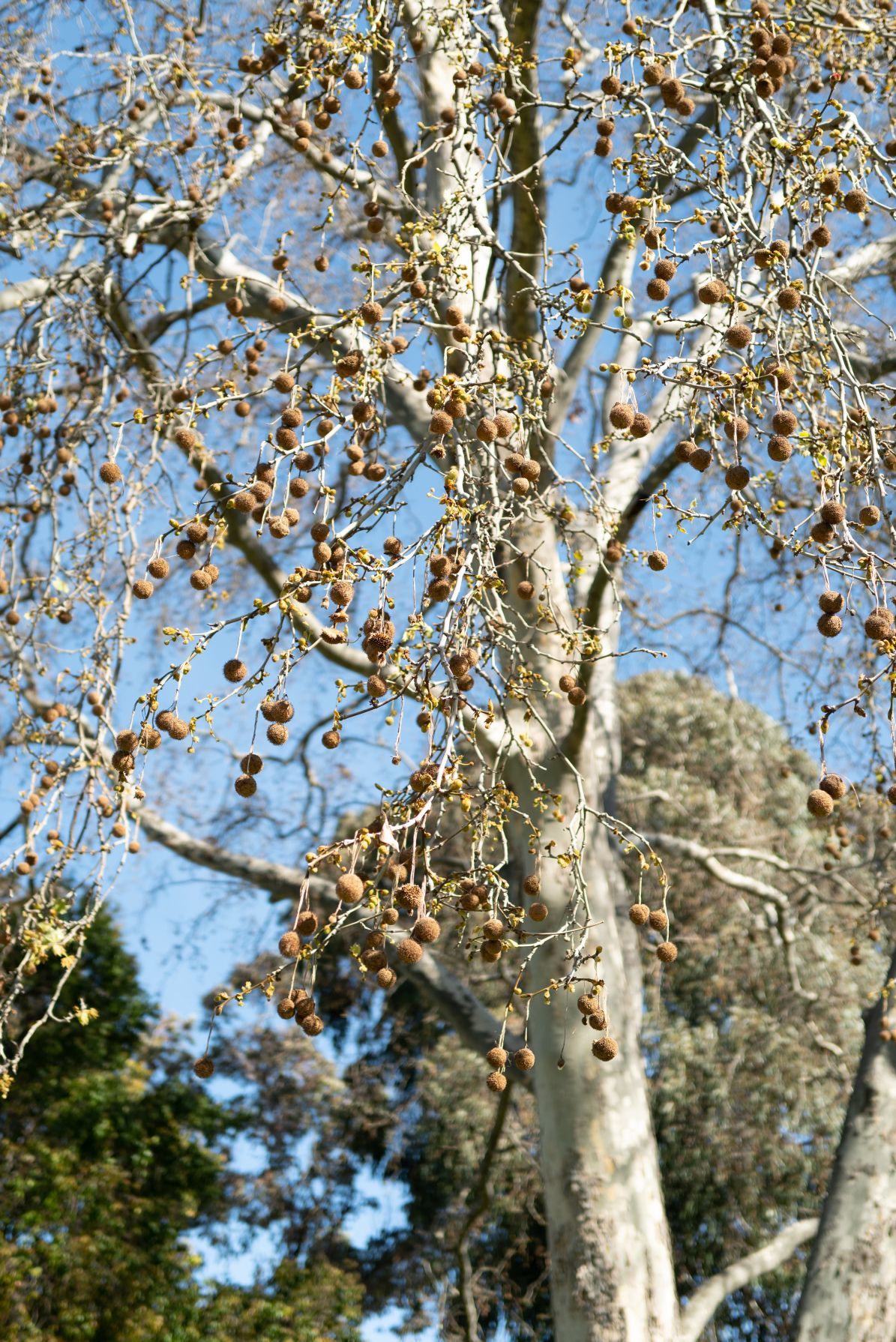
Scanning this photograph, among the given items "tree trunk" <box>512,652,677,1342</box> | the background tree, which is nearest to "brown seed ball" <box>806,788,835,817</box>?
the background tree

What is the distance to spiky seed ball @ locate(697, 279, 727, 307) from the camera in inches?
75.5

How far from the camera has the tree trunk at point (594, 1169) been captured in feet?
12.6

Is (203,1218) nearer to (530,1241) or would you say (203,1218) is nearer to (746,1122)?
(530,1241)

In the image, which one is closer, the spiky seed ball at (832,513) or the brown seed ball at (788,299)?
the spiky seed ball at (832,513)

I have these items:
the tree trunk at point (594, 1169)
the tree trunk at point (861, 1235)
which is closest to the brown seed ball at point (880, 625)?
the tree trunk at point (594, 1169)

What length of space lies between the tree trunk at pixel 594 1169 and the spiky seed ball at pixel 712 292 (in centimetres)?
203

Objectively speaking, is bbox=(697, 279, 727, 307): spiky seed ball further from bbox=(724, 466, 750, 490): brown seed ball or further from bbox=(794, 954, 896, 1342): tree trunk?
bbox=(794, 954, 896, 1342): tree trunk

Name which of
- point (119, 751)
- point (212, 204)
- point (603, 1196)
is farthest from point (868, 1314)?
point (212, 204)

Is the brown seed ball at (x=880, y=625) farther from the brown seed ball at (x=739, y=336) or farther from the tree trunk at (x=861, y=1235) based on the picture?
the tree trunk at (x=861, y=1235)

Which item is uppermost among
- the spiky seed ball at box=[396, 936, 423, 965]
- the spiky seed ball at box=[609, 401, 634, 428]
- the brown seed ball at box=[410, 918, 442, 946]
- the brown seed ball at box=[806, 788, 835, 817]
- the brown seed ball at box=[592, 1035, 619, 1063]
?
the spiky seed ball at box=[609, 401, 634, 428]

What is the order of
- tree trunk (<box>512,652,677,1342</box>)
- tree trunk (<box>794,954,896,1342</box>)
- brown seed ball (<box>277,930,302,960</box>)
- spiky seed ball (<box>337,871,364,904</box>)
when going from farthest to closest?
tree trunk (<box>794,954,896,1342</box>)
tree trunk (<box>512,652,677,1342</box>)
brown seed ball (<box>277,930,302,960</box>)
spiky seed ball (<box>337,871,364,904</box>)

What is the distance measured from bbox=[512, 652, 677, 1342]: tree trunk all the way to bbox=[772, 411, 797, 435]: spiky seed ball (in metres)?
2.08

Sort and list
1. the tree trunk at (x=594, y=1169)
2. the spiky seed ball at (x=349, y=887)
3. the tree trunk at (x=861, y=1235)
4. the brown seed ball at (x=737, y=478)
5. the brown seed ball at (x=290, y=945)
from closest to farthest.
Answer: the spiky seed ball at (x=349, y=887) < the brown seed ball at (x=290, y=945) < the brown seed ball at (x=737, y=478) < the tree trunk at (x=594, y=1169) < the tree trunk at (x=861, y=1235)

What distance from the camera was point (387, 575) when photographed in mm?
1966
